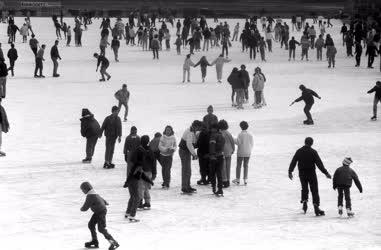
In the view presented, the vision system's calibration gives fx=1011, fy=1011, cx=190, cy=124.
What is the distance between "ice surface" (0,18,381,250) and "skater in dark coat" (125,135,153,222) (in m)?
0.25

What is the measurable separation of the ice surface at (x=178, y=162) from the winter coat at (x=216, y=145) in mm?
699

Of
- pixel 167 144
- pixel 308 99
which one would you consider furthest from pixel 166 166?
pixel 308 99

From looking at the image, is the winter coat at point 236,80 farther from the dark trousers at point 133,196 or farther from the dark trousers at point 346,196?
the dark trousers at point 133,196

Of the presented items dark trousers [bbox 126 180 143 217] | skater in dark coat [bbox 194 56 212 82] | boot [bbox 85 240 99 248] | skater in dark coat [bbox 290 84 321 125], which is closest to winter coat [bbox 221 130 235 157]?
dark trousers [bbox 126 180 143 217]

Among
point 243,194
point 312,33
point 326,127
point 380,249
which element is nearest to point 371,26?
point 312,33

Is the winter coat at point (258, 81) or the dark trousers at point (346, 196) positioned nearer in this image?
the dark trousers at point (346, 196)

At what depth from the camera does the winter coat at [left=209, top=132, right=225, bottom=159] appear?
15805 mm

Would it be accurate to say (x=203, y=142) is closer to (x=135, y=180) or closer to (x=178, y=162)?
(x=135, y=180)

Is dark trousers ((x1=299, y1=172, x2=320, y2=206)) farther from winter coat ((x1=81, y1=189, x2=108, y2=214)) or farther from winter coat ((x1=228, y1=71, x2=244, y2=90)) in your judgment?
winter coat ((x1=228, y1=71, x2=244, y2=90))

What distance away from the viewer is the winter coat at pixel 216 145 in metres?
15.8

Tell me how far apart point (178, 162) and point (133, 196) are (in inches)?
195

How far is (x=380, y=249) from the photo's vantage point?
12.8 metres

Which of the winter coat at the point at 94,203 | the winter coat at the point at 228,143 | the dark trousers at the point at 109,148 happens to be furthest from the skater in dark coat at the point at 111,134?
the winter coat at the point at 94,203

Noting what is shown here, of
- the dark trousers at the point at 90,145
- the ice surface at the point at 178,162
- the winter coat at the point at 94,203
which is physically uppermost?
the winter coat at the point at 94,203
